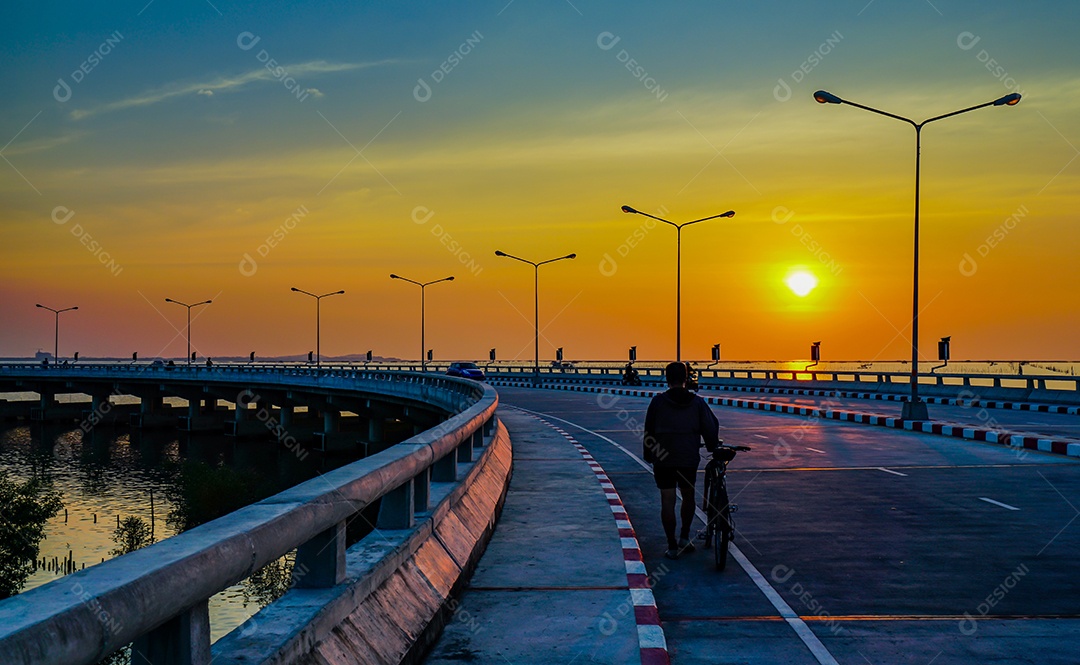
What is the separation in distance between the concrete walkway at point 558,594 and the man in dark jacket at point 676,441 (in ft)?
1.90

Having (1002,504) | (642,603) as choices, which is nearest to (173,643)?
(642,603)

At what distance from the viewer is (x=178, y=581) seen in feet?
9.37

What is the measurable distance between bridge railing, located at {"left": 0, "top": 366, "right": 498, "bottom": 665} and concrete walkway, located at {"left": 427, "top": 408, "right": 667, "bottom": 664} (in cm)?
153

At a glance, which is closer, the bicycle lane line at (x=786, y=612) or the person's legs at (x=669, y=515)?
the bicycle lane line at (x=786, y=612)

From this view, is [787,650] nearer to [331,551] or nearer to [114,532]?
[331,551]

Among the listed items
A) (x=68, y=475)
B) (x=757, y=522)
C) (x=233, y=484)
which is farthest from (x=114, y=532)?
(x=757, y=522)

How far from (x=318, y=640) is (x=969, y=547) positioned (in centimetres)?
820

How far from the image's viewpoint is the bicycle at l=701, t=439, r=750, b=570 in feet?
30.2

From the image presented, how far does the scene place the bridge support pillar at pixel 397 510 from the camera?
256 inches

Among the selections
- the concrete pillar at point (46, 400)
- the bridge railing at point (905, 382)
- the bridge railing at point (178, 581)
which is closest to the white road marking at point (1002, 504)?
the bridge railing at point (178, 581)

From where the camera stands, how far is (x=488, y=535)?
32.4 ft

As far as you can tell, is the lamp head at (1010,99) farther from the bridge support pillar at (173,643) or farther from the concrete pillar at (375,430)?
the concrete pillar at (375,430)

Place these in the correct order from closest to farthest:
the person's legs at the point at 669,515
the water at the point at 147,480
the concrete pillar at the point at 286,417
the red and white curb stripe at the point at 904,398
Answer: the person's legs at the point at 669,515 → the water at the point at 147,480 → the red and white curb stripe at the point at 904,398 → the concrete pillar at the point at 286,417

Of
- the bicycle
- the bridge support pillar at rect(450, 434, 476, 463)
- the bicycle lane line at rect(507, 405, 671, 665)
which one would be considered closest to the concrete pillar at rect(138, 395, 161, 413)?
the bridge support pillar at rect(450, 434, 476, 463)
